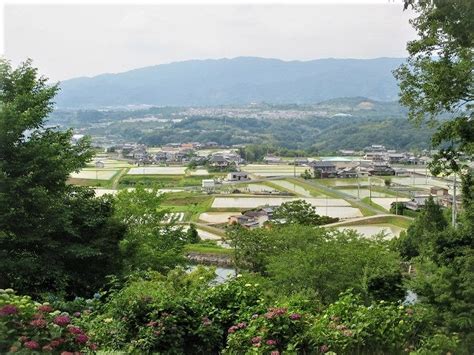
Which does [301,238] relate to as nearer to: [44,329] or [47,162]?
[47,162]

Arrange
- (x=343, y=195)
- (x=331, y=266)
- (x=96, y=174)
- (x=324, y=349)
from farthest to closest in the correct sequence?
(x=96, y=174)
(x=343, y=195)
(x=331, y=266)
(x=324, y=349)

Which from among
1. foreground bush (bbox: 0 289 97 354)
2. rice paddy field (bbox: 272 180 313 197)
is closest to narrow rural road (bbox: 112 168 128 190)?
rice paddy field (bbox: 272 180 313 197)

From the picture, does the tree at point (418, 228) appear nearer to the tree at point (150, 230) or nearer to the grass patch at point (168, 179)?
the tree at point (150, 230)

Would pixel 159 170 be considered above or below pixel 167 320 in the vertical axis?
below

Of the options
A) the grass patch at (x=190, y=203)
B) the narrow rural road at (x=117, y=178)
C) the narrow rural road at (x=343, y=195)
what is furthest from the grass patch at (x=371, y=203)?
the narrow rural road at (x=117, y=178)

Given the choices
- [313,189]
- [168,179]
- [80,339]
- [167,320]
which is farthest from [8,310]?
[168,179]

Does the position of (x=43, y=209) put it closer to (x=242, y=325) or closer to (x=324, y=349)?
(x=242, y=325)

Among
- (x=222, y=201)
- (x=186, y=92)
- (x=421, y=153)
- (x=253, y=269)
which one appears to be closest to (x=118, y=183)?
(x=222, y=201)

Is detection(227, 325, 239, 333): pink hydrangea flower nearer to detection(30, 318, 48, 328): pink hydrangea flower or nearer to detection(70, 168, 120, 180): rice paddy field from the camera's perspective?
detection(30, 318, 48, 328): pink hydrangea flower
